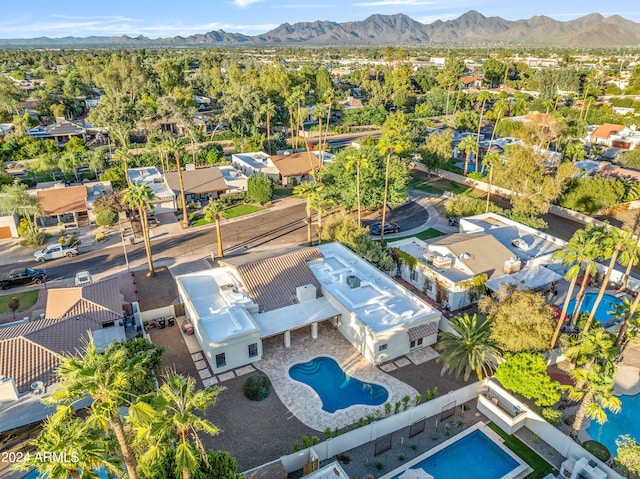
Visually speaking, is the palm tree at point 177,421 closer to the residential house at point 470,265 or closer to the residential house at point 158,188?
the residential house at point 470,265

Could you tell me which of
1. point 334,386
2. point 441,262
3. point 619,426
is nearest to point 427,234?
point 441,262

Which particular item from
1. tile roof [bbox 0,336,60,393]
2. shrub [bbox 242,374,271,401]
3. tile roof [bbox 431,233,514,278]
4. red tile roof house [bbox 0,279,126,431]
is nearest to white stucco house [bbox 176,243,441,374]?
shrub [bbox 242,374,271,401]

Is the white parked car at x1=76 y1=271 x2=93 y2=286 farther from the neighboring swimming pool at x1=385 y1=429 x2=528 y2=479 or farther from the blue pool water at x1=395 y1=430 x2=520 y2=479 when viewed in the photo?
the blue pool water at x1=395 y1=430 x2=520 y2=479

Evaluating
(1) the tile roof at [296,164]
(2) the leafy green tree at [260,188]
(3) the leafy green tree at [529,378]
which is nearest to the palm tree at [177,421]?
(3) the leafy green tree at [529,378]

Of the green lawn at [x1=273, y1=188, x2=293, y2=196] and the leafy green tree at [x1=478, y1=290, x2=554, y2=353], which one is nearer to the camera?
the leafy green tree at [x1=478, y1=290, x2=554, y2=353]

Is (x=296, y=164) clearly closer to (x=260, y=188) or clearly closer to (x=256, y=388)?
(x=260, y=188)

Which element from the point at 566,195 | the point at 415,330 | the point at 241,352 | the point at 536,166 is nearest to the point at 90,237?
the point at 241,352
